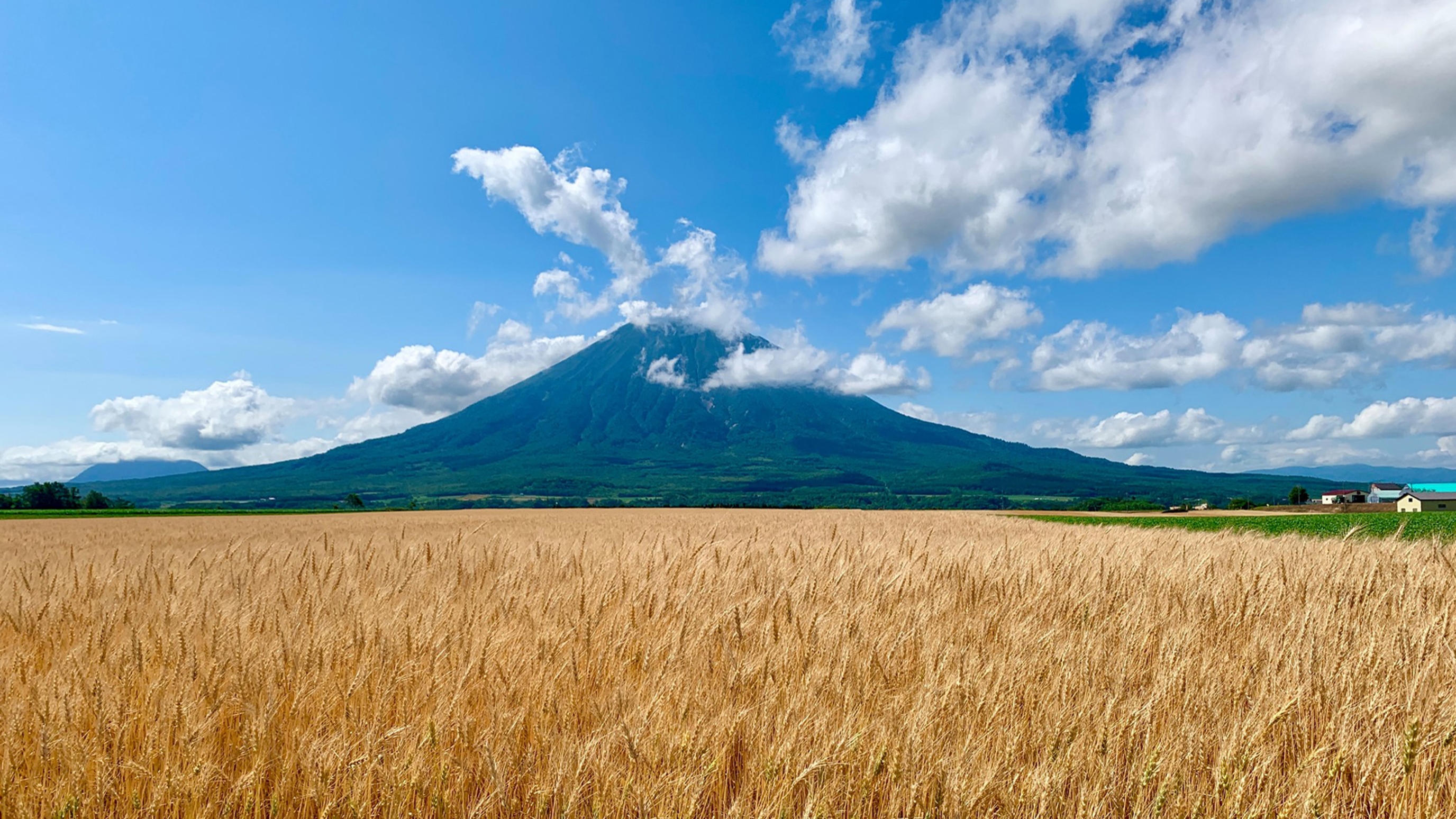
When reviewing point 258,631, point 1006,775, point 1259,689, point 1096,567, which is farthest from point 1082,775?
point 258,631

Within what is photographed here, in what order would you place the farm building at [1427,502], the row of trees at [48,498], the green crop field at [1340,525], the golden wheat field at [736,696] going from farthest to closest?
the row of trees at [48,498] < the farm building at [1427,502] < the green crop field at [1340,525] < the golden wheat field at [736,696]

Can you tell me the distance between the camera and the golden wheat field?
6.10 feet

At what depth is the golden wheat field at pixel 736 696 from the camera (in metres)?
1.86

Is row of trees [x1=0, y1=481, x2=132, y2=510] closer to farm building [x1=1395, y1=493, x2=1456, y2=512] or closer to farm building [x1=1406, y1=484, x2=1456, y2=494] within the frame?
farm building [x1=1395, y1=493, x2=1456, y2=512]

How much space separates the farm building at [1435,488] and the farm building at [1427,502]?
2.06 metres

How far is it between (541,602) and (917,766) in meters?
2.47

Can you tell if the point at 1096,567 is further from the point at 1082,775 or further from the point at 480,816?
the point at 480,816

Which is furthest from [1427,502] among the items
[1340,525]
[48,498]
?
[48,498]

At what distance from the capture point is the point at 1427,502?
79000 mm

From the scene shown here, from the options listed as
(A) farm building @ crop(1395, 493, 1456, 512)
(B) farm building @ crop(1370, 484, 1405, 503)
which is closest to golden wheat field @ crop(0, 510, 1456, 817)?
(A) farm building @ crop(1395, 493, 1456, 512)

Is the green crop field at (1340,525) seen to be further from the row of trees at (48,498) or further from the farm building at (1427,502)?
the row of trees at (48,498)

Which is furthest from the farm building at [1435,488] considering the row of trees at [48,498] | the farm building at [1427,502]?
the row of trees at [48,498]

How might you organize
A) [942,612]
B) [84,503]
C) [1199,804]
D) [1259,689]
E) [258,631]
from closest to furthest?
1. [1199,804]
2. [1259,689]
3. [258,631]
4. [942,612]
5. [84,503]

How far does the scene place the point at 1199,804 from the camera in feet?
5.86
